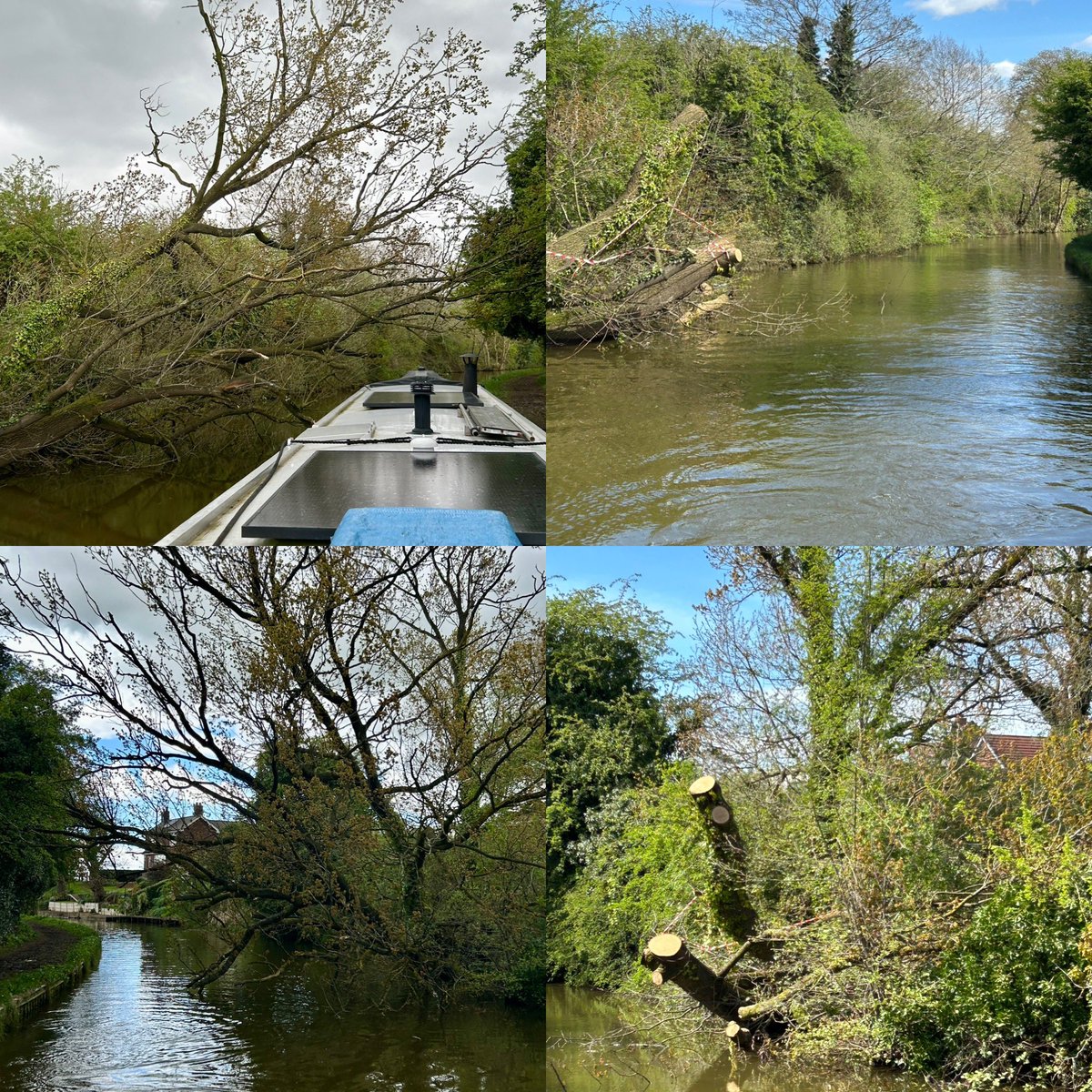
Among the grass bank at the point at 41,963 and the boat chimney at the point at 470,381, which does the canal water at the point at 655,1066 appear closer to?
the grass bank at the point at 41,963

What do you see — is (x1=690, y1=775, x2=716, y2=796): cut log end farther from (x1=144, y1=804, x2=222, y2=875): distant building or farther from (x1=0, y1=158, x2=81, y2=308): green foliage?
(x1=0, y1=158, x2=81, y2=308): green foliage

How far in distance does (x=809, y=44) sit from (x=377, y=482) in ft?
44.4

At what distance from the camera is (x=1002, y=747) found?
6980 mm

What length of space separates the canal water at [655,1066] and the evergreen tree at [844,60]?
48.4 ft

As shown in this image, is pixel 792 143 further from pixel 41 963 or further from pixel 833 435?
pixel 41 963

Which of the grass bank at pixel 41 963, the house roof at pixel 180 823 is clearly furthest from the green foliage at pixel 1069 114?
the grass bank at pixel 41 963

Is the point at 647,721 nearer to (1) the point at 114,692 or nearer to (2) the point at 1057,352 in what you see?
(1) the point at 114,692

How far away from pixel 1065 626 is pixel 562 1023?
4538 millimetres

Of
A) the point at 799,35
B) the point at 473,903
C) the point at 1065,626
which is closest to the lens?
the point at 473,903

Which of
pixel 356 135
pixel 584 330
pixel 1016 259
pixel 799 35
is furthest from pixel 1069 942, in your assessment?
pixel 1016 259

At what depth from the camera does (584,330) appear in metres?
9.09

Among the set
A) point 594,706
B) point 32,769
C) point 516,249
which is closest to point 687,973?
point 594,706

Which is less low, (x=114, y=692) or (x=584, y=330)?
(x=584, y=330)

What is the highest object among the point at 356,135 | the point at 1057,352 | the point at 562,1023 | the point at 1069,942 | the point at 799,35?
the point at 799,35
